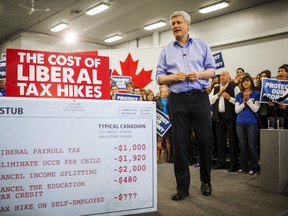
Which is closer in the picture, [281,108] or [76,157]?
[76,157]

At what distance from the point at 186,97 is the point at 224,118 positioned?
209cm

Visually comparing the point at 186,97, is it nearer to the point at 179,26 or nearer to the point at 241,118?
the point at 179,26

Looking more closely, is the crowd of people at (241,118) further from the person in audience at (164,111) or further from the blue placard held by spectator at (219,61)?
the blue placard held by spectator at (219,61)

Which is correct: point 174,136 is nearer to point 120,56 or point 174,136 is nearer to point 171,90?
point 171,90

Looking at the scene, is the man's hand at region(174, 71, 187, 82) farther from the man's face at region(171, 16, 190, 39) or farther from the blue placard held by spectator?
the blue placard held by spectator

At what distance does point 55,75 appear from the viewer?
1.37 m

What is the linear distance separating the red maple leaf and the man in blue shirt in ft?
10.6

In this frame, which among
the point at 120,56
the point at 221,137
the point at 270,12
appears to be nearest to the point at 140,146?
the point at 221,137

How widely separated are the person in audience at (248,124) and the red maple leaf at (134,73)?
2.20 meters

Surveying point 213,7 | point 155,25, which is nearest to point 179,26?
→ point 213,7

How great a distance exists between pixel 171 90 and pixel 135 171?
973 mm

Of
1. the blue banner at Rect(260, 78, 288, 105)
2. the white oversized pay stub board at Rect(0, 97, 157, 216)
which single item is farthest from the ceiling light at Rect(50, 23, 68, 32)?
the white oversized pay stub board at Rect(0, 97, 157, 216)

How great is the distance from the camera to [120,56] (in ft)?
18.3

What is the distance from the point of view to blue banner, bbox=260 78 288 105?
3.22 m
